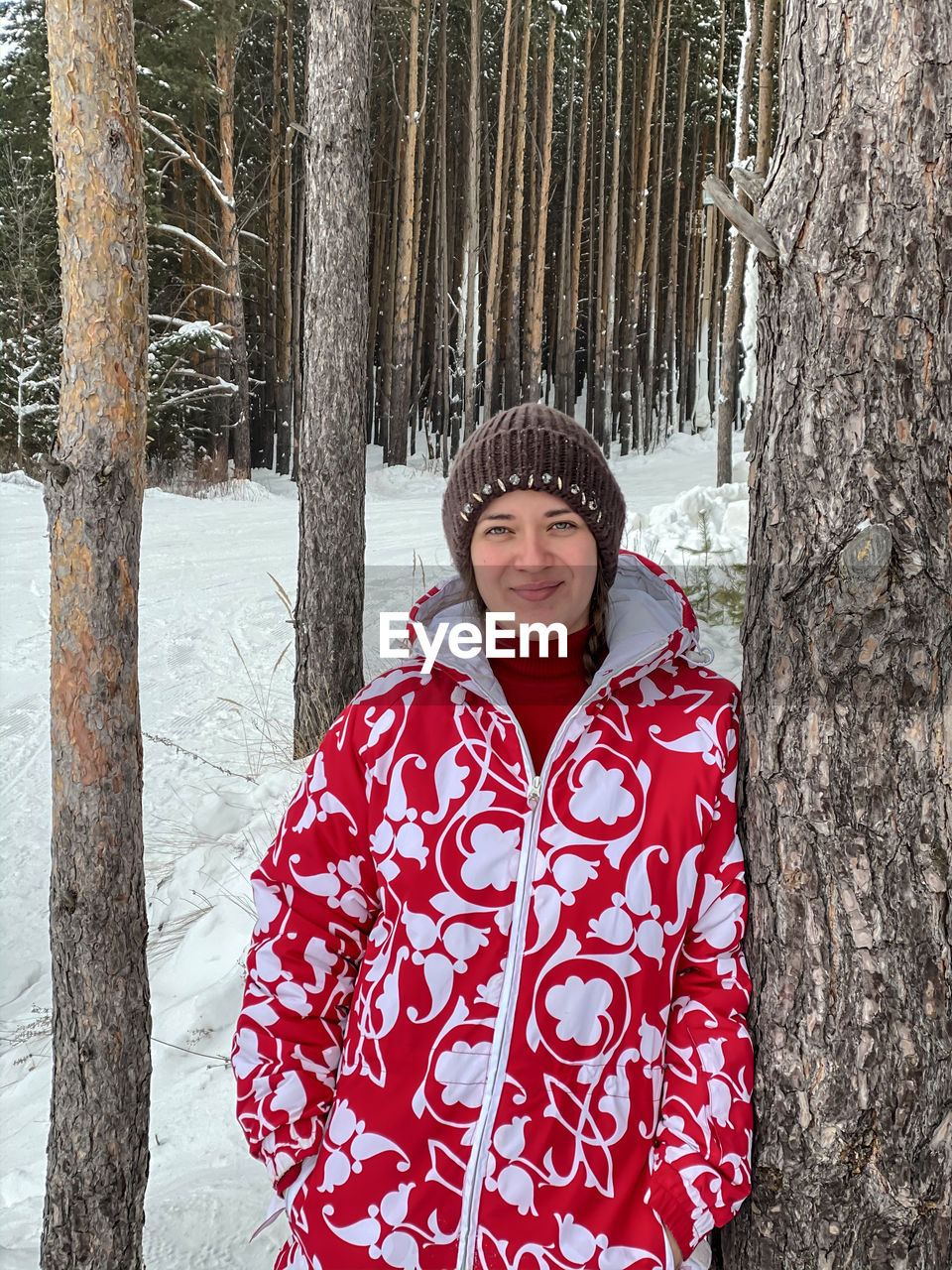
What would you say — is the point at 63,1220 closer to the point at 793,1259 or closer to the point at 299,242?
the point at 793,1259

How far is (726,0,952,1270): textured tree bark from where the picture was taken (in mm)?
1266

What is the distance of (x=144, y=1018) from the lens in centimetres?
234

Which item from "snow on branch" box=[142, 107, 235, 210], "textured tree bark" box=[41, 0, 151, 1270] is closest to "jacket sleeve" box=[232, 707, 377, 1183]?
"textured tree bark" box=[41, 0, 151, 1270]

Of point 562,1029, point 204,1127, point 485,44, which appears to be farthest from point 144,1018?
point 485,44

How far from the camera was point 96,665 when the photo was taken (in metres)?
2.29

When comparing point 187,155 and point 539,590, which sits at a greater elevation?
point 187,155

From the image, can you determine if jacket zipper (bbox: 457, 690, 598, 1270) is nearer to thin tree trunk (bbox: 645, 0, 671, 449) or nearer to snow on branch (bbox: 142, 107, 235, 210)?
snow on branch (bbox: 142, 107, 235, 210)

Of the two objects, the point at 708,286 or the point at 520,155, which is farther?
the point at 708,286

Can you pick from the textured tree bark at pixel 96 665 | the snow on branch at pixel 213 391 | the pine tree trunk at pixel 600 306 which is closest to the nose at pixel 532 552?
the textured tree bark at pixel 96 665

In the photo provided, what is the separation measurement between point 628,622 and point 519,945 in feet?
1.69

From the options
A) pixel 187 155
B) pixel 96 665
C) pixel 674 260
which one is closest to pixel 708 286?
pixel 674 260

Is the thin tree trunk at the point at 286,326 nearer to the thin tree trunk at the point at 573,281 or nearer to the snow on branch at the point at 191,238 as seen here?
the snow on branch at the point at 191,238

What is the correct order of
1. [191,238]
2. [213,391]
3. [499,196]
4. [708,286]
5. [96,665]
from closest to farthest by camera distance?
[96,665], [191,238], [213,391], [499,196], [708,286]

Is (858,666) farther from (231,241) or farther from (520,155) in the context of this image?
(520,155)
